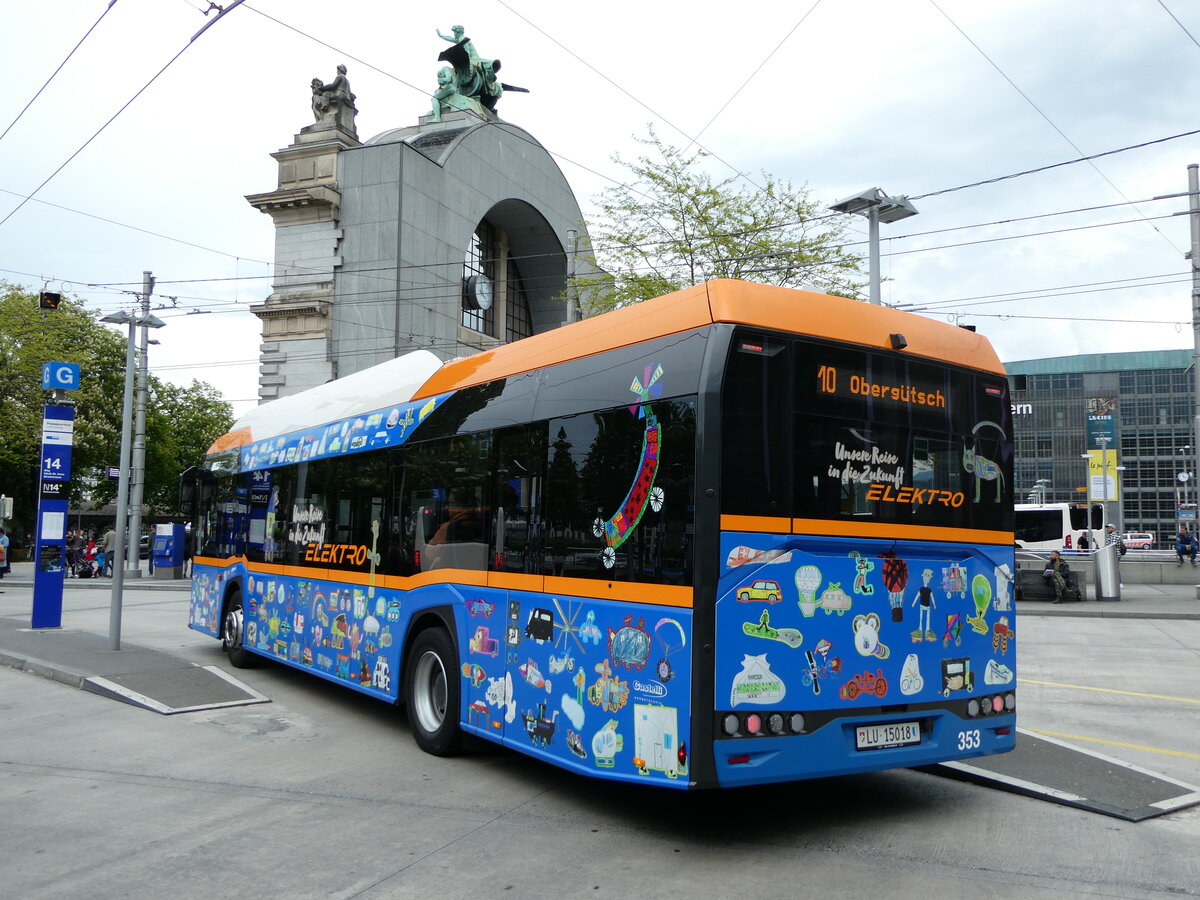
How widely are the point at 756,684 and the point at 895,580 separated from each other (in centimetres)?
118

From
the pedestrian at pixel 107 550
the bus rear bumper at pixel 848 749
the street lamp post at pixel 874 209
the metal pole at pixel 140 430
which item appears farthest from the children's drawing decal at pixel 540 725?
the pedestrian at pixel 107 550

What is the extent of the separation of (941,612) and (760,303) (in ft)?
7.23

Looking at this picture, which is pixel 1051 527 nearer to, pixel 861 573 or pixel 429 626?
pixel 429 626

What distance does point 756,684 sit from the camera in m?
5.29

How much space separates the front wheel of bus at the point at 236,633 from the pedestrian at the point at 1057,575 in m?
20.5

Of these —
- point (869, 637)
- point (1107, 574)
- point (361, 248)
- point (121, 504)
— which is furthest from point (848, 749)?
point (361, 248)

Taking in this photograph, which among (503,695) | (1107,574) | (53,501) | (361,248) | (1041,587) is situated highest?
(361,248)

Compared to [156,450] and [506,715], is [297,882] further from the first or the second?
[156,450]

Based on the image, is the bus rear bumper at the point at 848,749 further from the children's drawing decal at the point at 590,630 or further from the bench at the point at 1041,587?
the bench at the point at 1041,587

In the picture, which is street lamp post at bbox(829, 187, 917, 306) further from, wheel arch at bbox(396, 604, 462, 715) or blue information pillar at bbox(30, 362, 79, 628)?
blue information pillar at bbox(30, 362, 79, 628)

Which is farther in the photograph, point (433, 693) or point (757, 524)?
point (433, 693)

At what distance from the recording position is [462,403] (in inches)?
308

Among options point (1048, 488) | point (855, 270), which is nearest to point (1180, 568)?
point (855, 270)

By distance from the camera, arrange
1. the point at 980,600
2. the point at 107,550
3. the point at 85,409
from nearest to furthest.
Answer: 1. the point at 980,600
2. the point at 107,550
3. the point at 85,409
